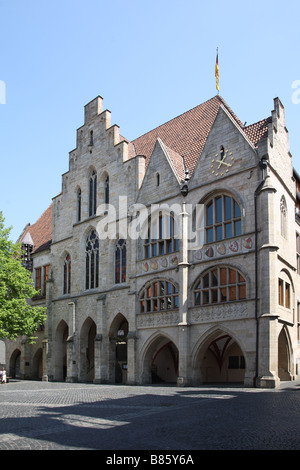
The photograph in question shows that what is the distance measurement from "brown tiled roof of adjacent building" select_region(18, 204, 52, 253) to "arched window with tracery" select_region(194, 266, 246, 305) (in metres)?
17.5

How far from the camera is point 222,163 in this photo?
83.0ft

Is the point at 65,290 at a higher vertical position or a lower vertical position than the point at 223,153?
lower

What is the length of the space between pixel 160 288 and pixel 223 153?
26.0 ft

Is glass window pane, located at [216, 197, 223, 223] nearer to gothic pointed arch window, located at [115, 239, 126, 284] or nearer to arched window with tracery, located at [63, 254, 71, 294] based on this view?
gothic pointed arch window, located at [115, 239, 126, 284]

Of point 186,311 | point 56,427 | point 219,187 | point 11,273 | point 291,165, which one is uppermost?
point 291,165

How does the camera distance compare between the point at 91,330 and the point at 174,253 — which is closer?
the point at 174,253

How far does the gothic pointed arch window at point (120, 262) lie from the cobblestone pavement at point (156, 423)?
→ 45.3 feet

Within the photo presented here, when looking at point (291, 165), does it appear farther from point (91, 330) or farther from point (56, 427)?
point (56, 427)

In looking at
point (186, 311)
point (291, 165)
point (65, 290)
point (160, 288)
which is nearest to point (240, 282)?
point (186, 311)

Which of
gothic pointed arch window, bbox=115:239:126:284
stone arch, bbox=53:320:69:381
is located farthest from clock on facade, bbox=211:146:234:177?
stone arch, bbox=53:320:69:381

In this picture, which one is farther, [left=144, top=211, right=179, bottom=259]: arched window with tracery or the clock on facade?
[left=144, top=211, right=179, bottom=259]: arched window with tracery

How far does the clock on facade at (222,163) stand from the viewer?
25.0 meters

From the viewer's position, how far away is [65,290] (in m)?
36.2

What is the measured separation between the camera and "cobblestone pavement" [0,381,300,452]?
8.94m
